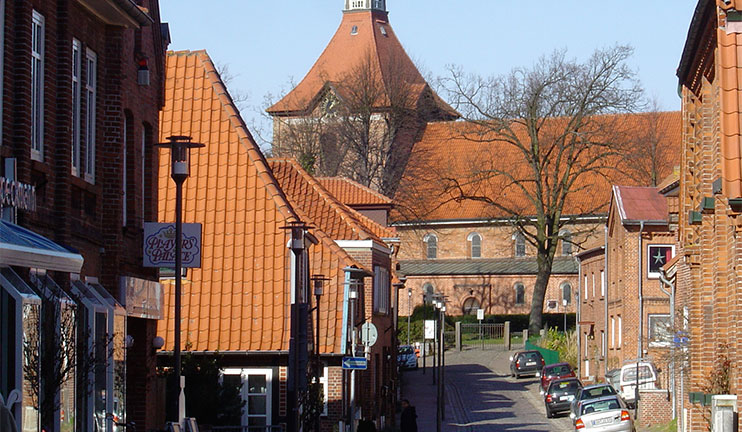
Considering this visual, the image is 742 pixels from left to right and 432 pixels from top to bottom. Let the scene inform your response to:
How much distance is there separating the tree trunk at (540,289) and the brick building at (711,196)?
4434 cm

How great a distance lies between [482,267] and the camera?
87188 millimetres

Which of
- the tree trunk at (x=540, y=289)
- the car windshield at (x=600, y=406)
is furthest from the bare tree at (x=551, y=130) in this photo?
the car windshield at (x=600, y=406)

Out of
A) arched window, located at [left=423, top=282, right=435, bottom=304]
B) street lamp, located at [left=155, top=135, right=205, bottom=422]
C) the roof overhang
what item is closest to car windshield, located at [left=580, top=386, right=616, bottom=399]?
street lamp, located at [left=155, top=135, right=205, bottom=422]

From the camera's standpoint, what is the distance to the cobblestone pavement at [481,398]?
39.4 meters

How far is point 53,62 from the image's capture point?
14.9m

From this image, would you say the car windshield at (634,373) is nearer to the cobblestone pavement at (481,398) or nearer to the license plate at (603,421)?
the cobblestone pavement at (481,398)

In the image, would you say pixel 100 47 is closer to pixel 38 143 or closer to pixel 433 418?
pixel 38 143

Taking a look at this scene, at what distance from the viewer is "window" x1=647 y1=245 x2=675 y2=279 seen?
4803 centimetres

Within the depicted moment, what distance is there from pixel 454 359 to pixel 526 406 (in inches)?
820

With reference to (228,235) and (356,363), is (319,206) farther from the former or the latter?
(356,363)

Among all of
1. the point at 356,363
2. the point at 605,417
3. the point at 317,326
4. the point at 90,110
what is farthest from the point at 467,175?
the point at 90,110

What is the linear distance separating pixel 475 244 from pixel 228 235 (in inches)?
2483

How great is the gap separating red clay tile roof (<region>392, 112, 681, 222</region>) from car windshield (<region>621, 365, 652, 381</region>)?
1149 inches

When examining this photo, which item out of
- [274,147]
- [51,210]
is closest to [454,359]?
[274,147]
